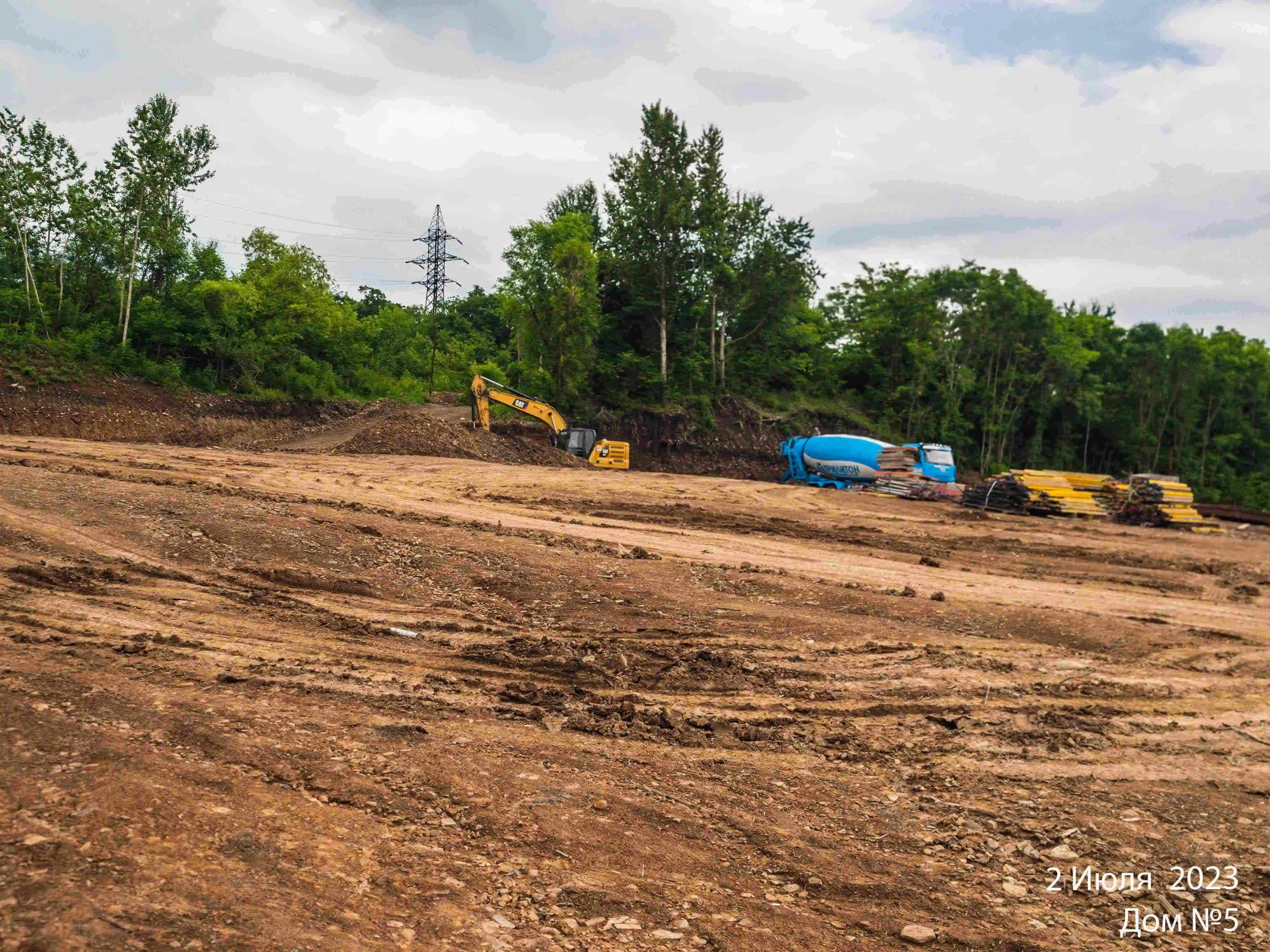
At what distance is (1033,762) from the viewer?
21.1 ft

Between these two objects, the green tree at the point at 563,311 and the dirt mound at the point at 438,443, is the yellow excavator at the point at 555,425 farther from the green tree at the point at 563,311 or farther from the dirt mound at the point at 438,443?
the green tree at the point at 563,311

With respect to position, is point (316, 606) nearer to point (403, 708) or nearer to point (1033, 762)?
point (403, 708)

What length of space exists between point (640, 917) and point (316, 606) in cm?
601

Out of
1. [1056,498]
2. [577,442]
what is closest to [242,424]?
[577,442]

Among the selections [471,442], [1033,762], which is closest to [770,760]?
[1033,762]

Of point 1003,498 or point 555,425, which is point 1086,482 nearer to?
point 1003,498

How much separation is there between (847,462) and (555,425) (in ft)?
37.4

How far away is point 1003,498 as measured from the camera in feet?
88.4

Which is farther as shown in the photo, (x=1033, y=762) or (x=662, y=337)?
(x=662, y=337)

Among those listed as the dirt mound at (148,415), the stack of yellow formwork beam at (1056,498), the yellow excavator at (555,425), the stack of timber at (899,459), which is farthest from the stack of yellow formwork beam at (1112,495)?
the dirt mound at (148,415)

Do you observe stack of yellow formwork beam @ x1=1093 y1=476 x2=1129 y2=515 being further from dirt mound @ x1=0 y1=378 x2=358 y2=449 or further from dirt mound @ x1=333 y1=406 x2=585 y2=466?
dirt mound @ x1=0 y1=378 x2=358 y2=449

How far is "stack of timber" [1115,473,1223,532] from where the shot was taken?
86.5 ft

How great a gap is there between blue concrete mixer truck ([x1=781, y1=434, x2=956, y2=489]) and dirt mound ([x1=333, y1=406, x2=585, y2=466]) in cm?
860

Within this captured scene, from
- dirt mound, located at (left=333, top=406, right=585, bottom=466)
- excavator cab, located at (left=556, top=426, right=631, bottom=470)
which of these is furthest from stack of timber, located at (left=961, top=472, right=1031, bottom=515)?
dirt mound, located at (left=333, top=406, right=585, bottom=466)
